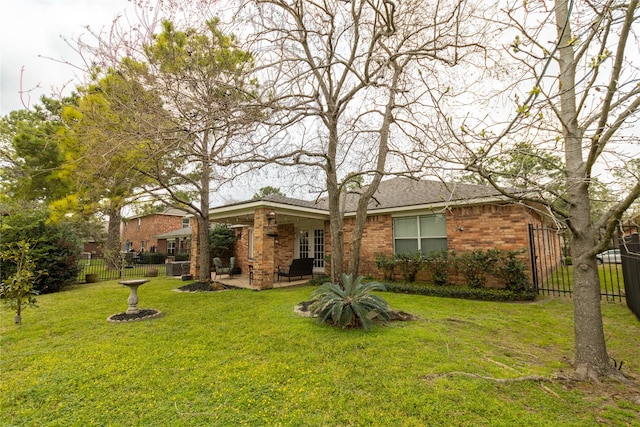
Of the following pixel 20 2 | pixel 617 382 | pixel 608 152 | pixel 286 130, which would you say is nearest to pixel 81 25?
pixel 20 2

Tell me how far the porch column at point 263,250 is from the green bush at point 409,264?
4658 mm

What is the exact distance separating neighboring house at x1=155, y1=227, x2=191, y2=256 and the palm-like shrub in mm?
22228

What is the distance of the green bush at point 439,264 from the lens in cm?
922

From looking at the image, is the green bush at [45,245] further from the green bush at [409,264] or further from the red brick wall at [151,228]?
the red brick wall at [151,228]

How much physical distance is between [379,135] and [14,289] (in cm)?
909

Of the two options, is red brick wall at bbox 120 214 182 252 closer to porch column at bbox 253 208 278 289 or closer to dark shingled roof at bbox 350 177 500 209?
porch column at bbox 253 208 278 289

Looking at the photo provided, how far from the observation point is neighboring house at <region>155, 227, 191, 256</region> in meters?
25.8

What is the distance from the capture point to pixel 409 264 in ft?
32.9

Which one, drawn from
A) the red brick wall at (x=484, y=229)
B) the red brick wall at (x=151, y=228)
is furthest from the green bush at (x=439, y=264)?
the red brick wall at (x=151, y=228)

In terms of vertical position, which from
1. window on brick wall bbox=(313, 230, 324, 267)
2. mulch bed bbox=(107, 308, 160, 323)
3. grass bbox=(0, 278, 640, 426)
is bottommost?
grass bbox=(0, 278, 640, 426)

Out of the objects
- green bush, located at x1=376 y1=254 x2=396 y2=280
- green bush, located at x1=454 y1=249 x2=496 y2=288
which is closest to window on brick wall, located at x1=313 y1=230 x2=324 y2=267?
green bush, located at x1=376 y1=254 x2=396 y2=280

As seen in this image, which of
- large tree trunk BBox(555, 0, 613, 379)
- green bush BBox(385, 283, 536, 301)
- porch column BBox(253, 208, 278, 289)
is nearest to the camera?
large tree trunk BBox(555, 0, 613, 379)

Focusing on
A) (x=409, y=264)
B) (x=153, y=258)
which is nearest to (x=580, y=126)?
(x=409, y=264)

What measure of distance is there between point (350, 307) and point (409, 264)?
536cm
